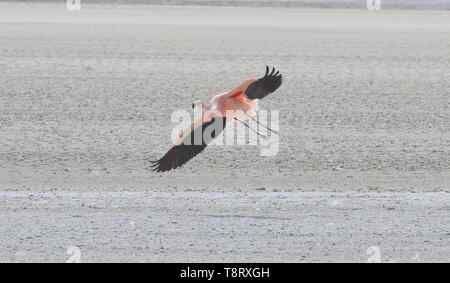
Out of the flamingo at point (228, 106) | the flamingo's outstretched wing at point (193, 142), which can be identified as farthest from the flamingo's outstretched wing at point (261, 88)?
the flamingo's outstretched wing at point (193, 142)

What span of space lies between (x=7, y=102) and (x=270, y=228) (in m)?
6.77

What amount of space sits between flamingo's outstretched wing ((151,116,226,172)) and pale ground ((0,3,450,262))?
39 centimetres

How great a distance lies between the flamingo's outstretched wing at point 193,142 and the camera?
6605 millimetres

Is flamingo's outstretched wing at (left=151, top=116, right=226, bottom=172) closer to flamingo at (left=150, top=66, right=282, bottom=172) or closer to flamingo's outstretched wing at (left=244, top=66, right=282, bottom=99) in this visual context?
flamingo at (left=150, top=66, right=282, bottom=172)

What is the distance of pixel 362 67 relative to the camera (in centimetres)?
1691

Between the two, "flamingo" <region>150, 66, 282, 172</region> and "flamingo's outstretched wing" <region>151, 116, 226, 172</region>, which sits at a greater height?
"flamingo" <region>150, 66, 282, 172</region>

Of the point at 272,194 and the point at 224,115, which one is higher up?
the point at 224,115

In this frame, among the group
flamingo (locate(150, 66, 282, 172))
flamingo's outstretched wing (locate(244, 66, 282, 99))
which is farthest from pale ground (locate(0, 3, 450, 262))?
flamingo's outstretched wing (locate(244, 66, 282, 99))

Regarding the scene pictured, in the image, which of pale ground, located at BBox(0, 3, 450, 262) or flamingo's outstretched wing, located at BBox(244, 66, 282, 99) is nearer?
pale ground, located at BBox(0, 3, 450, 262)

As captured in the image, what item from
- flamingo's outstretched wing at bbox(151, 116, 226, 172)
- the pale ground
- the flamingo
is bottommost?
the pale ground

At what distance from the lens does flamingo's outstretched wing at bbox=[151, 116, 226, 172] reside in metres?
6.61

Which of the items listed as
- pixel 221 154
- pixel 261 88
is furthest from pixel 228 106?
pixel 221 154
